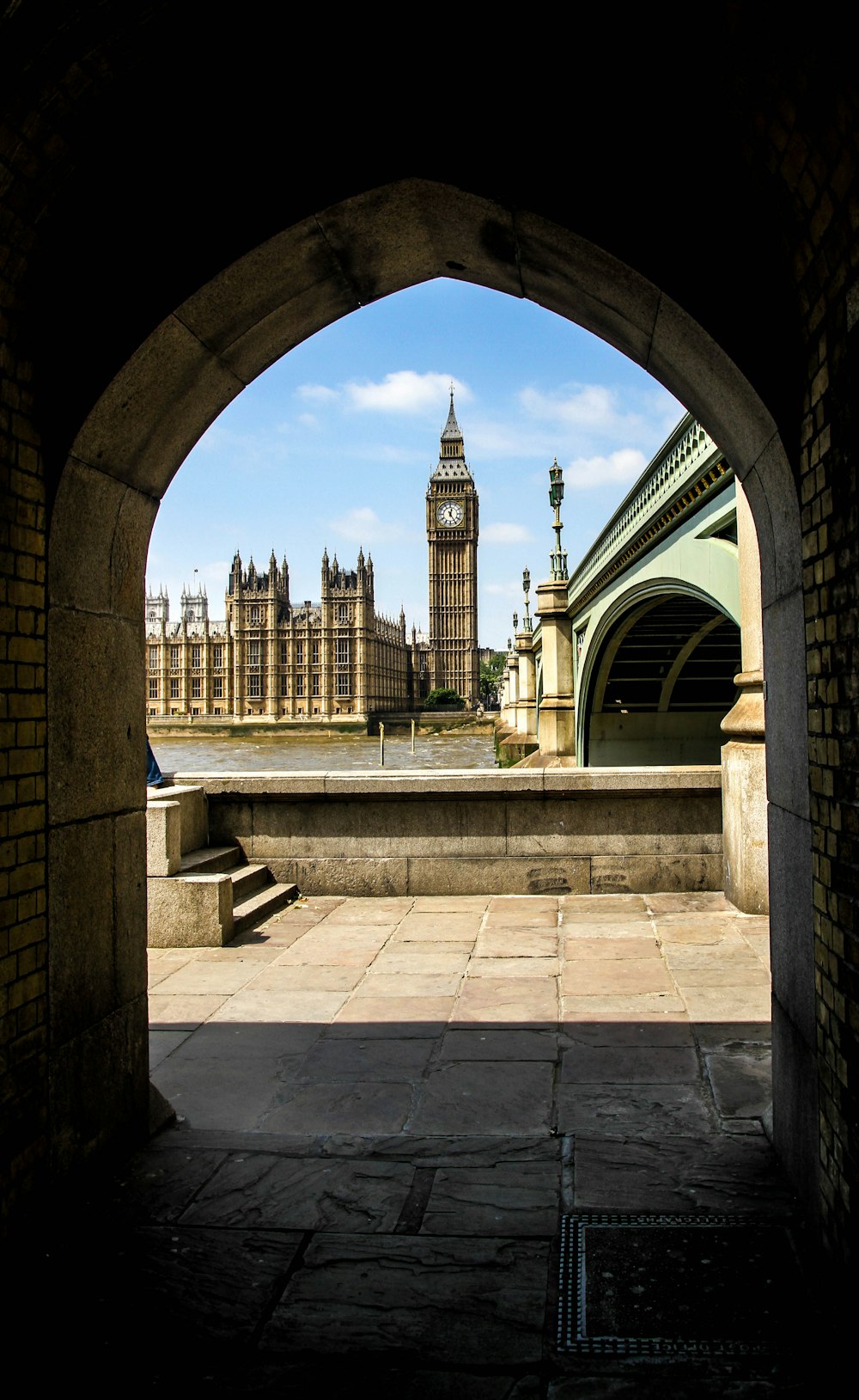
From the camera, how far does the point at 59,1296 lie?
2.74m

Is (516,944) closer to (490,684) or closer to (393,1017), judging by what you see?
(393,1017)

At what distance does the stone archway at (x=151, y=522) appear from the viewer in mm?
3225

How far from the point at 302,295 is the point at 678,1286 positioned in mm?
3661

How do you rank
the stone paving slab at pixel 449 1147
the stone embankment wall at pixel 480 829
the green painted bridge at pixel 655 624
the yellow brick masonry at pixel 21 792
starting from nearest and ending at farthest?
the yellow brick masonry at pixel 21 792, the stone paving slab at pixel 449 1147, the stone embankment wall at pixel 480 829, the green painted bridge at pixel 655 624

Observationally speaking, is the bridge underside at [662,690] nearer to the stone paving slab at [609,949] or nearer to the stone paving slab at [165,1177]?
the stone paving slab at [609,949]

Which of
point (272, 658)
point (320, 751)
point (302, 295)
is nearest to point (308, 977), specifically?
point (302, 295)

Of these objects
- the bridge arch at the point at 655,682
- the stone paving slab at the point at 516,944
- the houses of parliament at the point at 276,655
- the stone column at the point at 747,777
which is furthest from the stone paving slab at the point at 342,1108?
the houses of parliament at the point at 276,655

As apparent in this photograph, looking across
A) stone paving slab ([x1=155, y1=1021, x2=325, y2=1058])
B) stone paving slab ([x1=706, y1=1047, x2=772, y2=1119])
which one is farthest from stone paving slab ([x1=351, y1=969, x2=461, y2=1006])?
stone paving slab ([x1=706, y1=1047, x2=772, y2=1119])

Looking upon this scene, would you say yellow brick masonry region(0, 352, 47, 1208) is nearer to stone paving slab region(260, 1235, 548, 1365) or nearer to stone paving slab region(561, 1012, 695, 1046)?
stone paving slab region(260, 1235, 548, 1365)

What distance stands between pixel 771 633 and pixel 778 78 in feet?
5.33

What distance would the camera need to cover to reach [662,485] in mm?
13977

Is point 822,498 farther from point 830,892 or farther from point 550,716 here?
point 550,716

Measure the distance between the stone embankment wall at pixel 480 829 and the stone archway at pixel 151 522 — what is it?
14.4 feet

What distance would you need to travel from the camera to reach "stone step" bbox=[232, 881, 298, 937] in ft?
23.4
